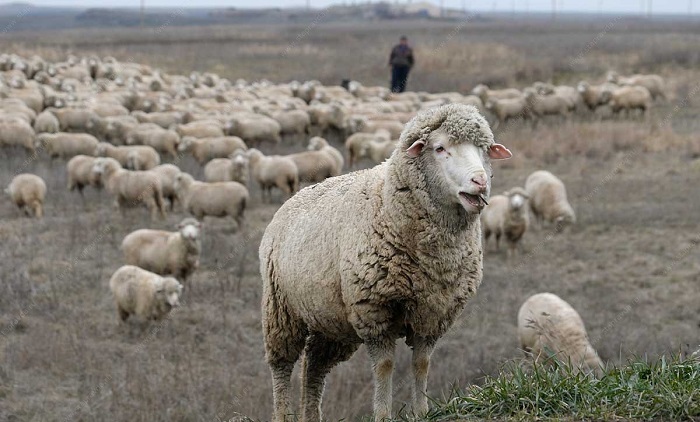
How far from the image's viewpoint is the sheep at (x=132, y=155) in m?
17.1

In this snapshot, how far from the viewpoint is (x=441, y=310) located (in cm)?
446

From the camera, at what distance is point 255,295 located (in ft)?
37.1

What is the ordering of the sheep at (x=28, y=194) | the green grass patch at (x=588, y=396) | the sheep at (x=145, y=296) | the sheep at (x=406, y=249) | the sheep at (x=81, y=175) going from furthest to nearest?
1. the sheep at (x=81, y=175)
2. the sheep at (x=28, y=194)
3. the sheep at (x=145, y=296)
4. the sheep at (x=406, y=249)
5. the green grass patch at (x=588, y=396)

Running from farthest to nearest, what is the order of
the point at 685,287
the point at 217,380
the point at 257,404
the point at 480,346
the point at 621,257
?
1. the point at 621,257
2. the point at 685,287
3. the point at 480,346
4. the point at 217,380
5. the point at 257,404

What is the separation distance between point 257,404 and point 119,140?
47.6 feet

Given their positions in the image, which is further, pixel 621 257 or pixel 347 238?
pixel 621 257

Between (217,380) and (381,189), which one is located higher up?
(381,189)

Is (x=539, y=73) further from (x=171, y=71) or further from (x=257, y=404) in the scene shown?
(x=257, y=404)

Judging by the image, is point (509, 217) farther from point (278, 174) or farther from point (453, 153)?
point (453, 153)

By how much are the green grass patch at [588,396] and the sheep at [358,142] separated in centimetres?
1438

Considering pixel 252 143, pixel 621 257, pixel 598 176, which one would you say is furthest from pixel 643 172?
pixel 252 143

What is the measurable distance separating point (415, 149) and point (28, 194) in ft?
39.6

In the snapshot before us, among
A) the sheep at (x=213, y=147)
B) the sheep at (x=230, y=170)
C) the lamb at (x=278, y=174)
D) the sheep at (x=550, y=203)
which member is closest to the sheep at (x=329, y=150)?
the lamb at (x=278, y=174)

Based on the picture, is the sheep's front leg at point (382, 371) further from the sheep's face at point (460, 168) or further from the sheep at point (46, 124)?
the sheep at point (46, 124)
